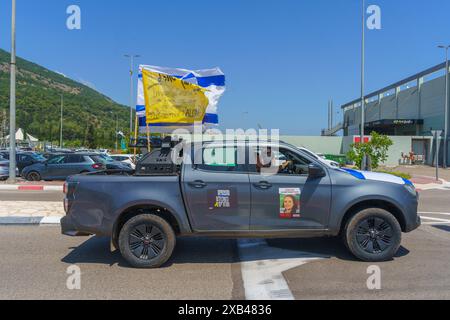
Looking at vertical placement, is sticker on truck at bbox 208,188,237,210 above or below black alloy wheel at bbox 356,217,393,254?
above

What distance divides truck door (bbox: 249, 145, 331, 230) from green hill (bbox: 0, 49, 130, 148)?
251ft

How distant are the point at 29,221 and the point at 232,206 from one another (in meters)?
5.23

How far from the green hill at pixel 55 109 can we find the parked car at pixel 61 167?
62243 mm

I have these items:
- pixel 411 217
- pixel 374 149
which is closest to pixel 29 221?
pixel 411 217

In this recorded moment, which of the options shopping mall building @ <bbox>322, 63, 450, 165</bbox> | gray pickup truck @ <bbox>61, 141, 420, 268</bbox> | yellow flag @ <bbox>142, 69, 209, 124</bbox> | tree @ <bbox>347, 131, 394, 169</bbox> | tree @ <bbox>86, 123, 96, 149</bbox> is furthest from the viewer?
tree @ <bbox>86, 123, 96, 149</bbox>

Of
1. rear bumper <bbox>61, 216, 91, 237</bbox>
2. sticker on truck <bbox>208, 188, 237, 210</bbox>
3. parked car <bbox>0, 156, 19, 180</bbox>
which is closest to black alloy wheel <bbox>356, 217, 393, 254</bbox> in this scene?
sticker on truck <bbox>208, 188, 237, 210</bbox>

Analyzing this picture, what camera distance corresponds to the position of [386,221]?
18.4 ft

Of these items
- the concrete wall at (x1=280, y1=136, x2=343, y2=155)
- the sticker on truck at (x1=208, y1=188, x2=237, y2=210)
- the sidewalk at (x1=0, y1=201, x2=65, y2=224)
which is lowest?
the sidewalk at (x1=0, y1=201, x2=65, y2=224)

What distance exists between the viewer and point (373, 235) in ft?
18.5

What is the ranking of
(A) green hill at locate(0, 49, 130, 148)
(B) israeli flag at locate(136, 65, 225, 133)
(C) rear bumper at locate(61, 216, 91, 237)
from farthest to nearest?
(A) green hill at locate(0, 49, 130, 148) → (B) israeli flag at locate(136, 65, 225, 133) → (C) rear bumper at locate(61, 216, 91, 237)

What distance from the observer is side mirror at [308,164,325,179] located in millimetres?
5469

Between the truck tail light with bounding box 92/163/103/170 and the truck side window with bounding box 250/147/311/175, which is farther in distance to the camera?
the truck tail light with bounding box 92/163/103/170

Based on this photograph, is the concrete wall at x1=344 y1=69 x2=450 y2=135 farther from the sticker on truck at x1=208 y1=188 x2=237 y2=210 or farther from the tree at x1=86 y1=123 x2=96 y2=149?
the tree at x1=86 y1=123 x2=96 y2=149
